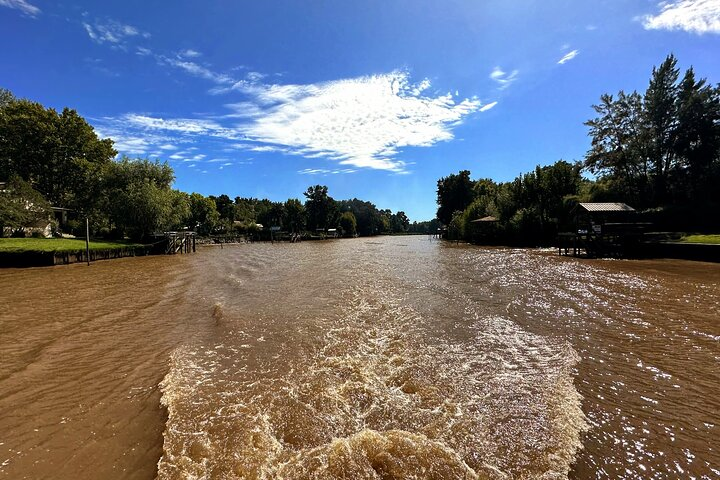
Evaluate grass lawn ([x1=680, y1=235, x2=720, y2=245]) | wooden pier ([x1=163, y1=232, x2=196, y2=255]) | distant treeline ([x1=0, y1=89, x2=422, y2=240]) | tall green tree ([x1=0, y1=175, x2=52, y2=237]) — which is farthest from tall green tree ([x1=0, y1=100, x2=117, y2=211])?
grass lawn ([x1=680, y1=235, x2=720, y2=245])

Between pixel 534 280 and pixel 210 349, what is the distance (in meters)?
13.7

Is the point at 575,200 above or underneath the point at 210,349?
above

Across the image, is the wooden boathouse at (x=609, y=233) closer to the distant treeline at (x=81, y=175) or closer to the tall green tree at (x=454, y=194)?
the distant treeline at (x=81, y=175)

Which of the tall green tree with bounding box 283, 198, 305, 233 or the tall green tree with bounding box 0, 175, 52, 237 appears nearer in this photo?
the tall green tree with bounding box 0, 175, 52, 237

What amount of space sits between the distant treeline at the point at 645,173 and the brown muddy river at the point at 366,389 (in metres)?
28.4

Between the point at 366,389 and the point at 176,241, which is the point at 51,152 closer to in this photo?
the point at 176,241

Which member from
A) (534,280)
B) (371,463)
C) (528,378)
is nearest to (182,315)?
(371,463)

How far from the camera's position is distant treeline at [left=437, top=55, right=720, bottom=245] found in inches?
1235

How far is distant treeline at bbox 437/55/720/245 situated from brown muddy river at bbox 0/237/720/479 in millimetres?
28420

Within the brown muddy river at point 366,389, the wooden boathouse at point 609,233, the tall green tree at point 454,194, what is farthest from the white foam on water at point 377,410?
the tall green tree at point 454,194

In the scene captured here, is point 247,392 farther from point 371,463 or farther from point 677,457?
point 677,457

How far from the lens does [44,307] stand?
1082 centimetres

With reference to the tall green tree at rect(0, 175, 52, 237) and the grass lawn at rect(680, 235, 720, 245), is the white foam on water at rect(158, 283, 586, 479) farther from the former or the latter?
the tall green tree at rect(0, 175, 52, 237)

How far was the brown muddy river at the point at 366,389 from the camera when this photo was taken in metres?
3.48
